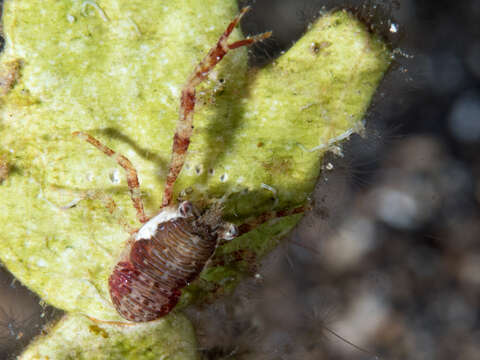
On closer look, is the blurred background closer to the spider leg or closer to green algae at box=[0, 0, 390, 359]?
the spider leg

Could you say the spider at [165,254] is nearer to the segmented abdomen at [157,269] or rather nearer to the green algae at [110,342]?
the segmented abdomen at [157,269]

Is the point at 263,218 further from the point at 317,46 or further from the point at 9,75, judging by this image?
the point at 9,75

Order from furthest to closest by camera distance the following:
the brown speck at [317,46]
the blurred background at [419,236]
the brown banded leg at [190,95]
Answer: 1. the blurred background at [419,236]
2. the brown speck at [317,46]
3. the brown banded leg at [190,95]

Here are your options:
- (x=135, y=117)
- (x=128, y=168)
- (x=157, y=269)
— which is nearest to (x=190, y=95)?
(x=135, y=117)

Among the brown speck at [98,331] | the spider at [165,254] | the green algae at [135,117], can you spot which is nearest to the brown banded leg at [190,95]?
the green algae at [135,117]

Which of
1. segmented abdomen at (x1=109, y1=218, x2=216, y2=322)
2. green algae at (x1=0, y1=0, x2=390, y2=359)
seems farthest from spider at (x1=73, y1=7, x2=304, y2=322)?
green algae at (x1=0, y1=0, x2=390, y2=359)

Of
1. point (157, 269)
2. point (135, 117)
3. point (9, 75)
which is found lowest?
point (157, 269)

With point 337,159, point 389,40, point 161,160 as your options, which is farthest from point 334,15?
point 161,160
